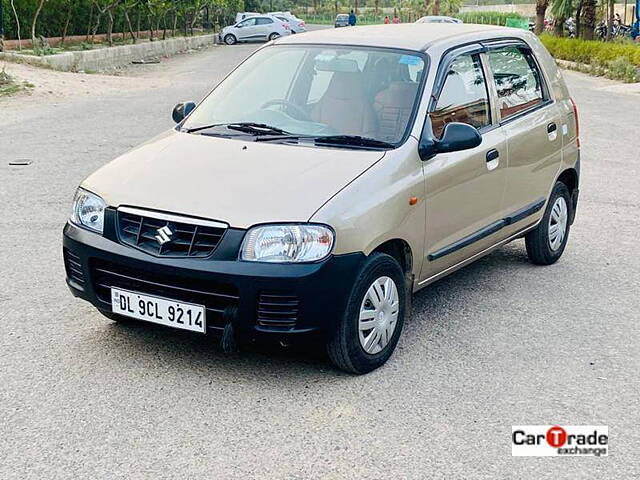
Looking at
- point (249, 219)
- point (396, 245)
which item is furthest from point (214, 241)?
point (396, 245)

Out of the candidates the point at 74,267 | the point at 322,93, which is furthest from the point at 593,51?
the point at 74,267

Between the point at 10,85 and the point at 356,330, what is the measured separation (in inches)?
610

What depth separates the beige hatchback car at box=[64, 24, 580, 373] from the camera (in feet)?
13.8

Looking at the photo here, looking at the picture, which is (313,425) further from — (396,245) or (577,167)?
(577,167)

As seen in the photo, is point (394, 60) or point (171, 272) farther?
point (394, 60)

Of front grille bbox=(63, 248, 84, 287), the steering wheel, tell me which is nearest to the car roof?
the steering wheel

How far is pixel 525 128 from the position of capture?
20.0ft

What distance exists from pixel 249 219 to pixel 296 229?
23cm

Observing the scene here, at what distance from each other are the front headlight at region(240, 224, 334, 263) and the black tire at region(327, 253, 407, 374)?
301mm

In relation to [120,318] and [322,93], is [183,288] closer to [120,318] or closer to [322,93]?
[120,318]

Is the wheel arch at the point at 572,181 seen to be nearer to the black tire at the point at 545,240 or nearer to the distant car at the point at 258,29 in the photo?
the black tire at the point at 545,240

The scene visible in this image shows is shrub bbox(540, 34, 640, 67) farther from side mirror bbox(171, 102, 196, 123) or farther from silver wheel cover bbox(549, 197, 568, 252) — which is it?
side mirror bbox(171, 102, 196, 123)

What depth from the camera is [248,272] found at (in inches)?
162

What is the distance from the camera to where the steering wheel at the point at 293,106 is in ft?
17.4
